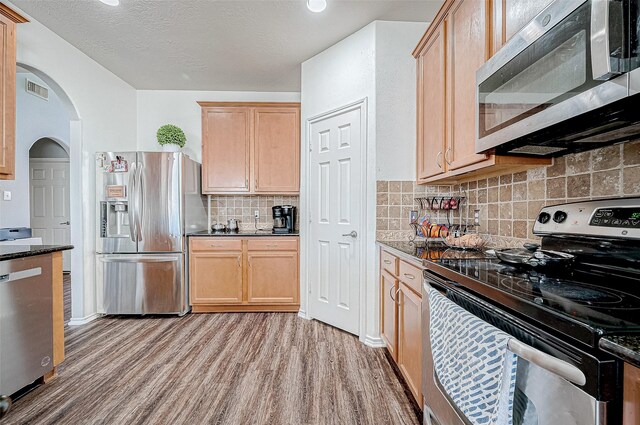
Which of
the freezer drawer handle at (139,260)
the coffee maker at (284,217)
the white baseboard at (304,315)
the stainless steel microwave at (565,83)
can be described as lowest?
the white baseboard at (304,315)

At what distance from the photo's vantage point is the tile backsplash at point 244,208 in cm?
397

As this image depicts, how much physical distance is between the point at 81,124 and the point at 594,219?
160 inches

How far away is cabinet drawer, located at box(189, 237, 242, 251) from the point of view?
3301 mm

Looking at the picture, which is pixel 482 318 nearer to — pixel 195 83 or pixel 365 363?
pixel 365 363

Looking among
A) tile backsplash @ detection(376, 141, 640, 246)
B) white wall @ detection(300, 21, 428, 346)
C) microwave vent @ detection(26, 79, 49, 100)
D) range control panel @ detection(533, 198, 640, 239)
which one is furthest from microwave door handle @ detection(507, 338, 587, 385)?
microwave vent @ detection(26, 79, 49, 100)

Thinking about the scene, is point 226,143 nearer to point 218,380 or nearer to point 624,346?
point 218,380

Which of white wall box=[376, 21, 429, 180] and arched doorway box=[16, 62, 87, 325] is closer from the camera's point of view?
white wall box=[376, 21, 429, 180]

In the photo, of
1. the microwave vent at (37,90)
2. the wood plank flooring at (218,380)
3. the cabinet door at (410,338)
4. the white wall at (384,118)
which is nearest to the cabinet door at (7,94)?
the wood plank flooring at (218,380)

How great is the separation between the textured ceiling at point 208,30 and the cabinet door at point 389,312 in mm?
2130

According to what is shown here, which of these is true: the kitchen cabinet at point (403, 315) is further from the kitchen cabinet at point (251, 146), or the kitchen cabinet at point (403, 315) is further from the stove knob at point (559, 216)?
the kitchen cabinet at point (251, 146)

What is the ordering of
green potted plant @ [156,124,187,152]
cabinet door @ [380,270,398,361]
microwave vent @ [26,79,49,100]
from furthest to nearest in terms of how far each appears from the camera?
microwave vent @ [26,79,49,100] < green potted plant @ [156,124,187,152] < cabinet door @ [380,270,398,361]

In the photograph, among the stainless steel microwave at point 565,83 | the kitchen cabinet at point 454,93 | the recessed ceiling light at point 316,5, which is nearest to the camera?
the stainless steel microwave at point 565,83

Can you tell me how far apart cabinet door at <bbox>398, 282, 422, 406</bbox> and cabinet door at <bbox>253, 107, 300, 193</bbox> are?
2141 mm

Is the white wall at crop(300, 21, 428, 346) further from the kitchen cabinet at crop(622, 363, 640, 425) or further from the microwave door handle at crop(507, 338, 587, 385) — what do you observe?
the kitchen cabinet at crop(622, 363, 640, 425)
